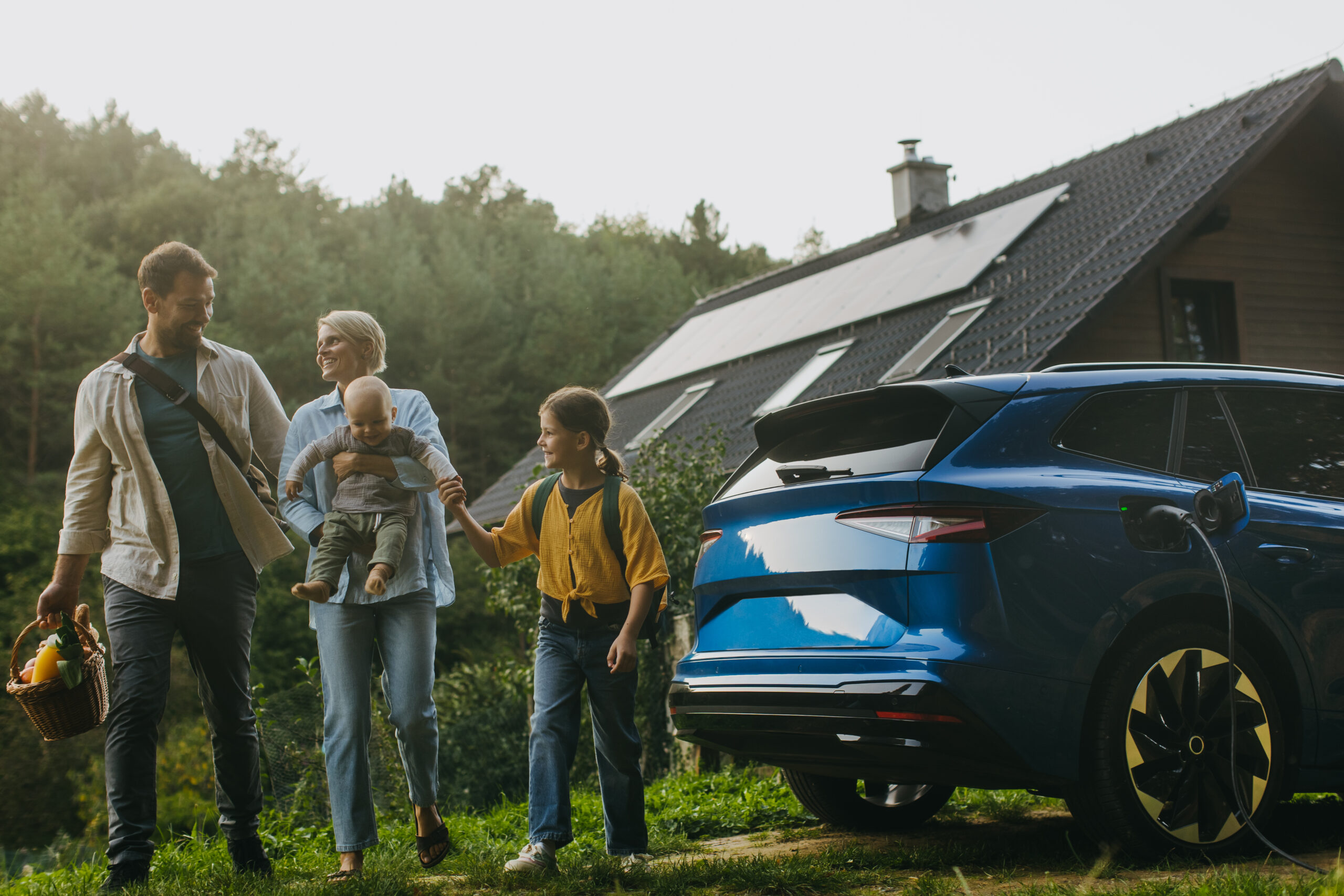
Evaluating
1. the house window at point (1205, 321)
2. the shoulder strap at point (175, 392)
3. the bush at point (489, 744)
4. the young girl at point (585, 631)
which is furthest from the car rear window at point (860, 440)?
the house window at point (1205, 321)

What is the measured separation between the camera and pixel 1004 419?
153 inches

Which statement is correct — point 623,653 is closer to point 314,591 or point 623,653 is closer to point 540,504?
point 540,504

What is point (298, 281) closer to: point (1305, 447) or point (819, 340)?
point (819, 340)

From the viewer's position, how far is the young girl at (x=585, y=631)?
4246 mm

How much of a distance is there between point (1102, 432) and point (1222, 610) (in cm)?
72

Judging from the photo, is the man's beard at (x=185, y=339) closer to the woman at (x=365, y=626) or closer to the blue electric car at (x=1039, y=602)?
the woman at (x=365, y=626)

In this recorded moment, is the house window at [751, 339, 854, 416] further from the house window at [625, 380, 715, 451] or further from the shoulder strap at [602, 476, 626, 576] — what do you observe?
the shoulder strap at [602, 476, 626, 576]

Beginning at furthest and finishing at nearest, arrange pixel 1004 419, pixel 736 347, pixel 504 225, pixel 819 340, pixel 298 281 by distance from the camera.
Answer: pixel 504 225
pixel 298 281
pixel 736 347
pixel 819 340
pixel 1004 419

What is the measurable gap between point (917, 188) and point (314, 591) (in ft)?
56.2

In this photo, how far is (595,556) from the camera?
431 cm

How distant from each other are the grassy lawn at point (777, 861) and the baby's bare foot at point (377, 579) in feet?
3.01

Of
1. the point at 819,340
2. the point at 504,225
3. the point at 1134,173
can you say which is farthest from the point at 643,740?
the point at 504,225

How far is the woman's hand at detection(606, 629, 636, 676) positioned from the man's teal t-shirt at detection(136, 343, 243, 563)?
1.46m

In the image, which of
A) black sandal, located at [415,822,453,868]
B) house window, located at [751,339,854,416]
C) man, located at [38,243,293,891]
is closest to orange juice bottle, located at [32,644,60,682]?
man, located at [38,243,293,891]
